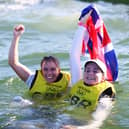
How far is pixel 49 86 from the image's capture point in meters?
7.86

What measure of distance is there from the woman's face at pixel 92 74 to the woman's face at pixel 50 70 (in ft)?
1.58

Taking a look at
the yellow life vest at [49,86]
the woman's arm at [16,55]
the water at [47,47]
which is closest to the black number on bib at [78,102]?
the water at [47,47]

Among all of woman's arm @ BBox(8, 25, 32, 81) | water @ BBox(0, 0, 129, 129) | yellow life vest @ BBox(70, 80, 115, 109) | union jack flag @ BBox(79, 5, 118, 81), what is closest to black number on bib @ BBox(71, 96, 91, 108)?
yellow life vest @ BBox(70, 80, 115, 109)

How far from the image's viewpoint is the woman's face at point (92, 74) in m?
7.26

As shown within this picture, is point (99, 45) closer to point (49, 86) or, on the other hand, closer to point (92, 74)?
point (49, 86)

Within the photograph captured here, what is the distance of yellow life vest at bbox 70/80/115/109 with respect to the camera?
734 cm

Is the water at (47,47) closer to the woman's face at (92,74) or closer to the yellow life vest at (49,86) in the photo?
the yellow life vest at (49,86)

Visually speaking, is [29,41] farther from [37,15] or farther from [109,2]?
[109,2]

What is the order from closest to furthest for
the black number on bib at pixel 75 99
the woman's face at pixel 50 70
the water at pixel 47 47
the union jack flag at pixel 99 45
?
the water at pixel 47 47 → the black number on bib at pixel 75 99 → the woman's face at pixel 50 70 → the union jack flag at pixel 99 45

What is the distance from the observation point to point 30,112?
7477 mm

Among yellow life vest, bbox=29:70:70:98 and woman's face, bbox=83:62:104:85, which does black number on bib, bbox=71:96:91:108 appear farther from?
yellow life vest, bbox=29:70:70:98

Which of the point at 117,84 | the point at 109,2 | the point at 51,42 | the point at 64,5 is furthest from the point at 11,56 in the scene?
the point at 109,2

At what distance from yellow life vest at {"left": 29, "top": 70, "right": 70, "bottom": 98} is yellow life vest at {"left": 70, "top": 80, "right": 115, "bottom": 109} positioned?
0.38 metres

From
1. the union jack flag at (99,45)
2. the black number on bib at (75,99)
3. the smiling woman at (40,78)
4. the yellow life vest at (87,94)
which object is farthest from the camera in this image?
the union jack flag at (99,45)
